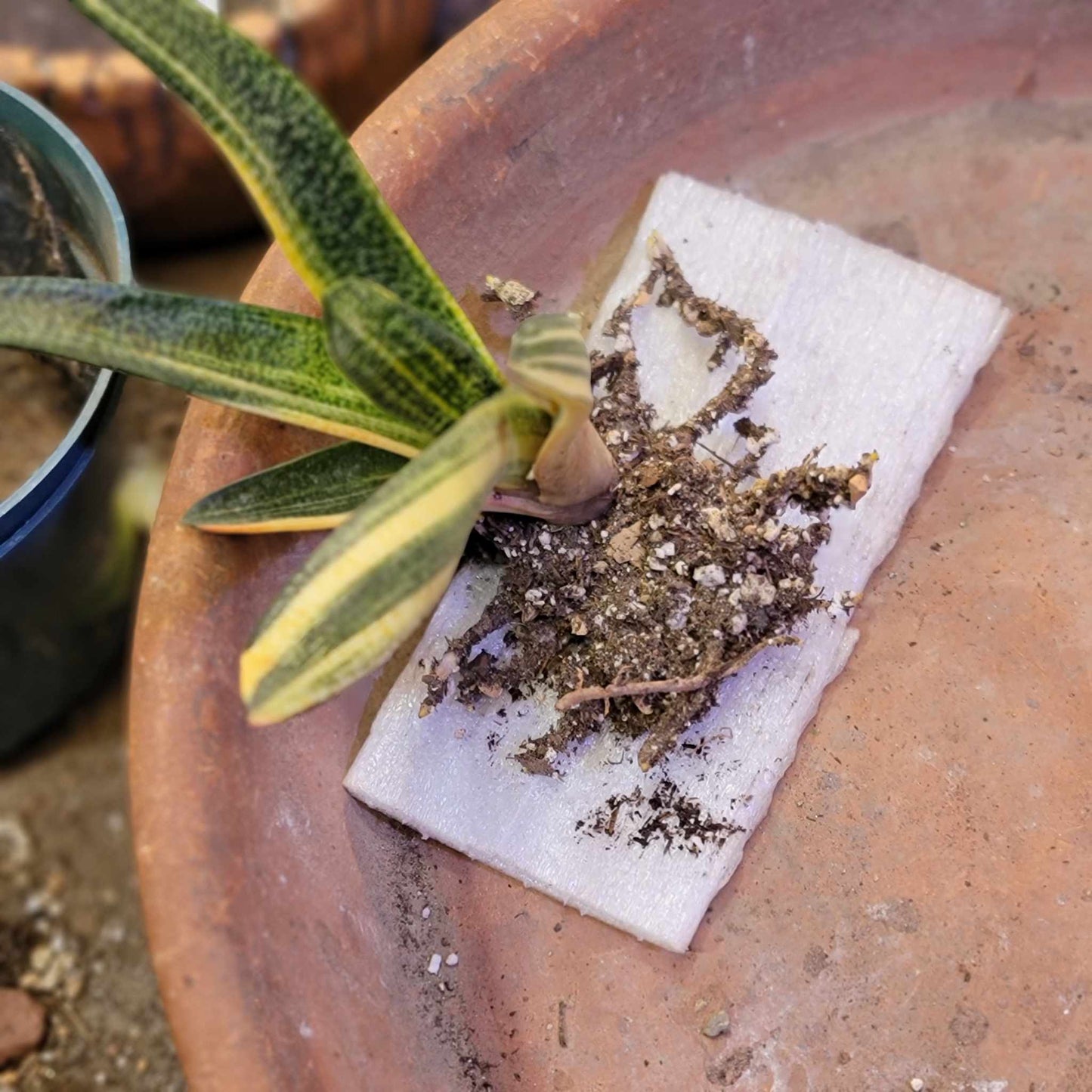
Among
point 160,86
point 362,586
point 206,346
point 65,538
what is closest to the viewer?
point 362,586

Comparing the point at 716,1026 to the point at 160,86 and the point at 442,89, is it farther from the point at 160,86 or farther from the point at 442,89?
the point at 160,86

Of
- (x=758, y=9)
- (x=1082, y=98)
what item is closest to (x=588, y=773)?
(x=758, y=9)

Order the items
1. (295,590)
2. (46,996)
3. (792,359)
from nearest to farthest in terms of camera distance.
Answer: (295,590)
(792,359)
(46,996)

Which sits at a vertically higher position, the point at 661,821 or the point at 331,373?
the point at 331,373

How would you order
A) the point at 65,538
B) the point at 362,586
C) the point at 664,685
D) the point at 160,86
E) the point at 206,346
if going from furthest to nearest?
the point at 160,86 → the point at 65,538 → the point at 664,685 → the point at 206,346 → the point at 362,586

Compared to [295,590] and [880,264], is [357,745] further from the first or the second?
[880,264]

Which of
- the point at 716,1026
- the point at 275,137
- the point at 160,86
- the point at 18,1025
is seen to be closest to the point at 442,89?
the point at 275,137

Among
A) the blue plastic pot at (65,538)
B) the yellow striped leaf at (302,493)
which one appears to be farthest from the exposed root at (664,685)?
the blue plastic pot at (65,538)

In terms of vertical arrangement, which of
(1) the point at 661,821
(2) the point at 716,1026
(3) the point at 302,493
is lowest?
(2) the point at 716,1026
